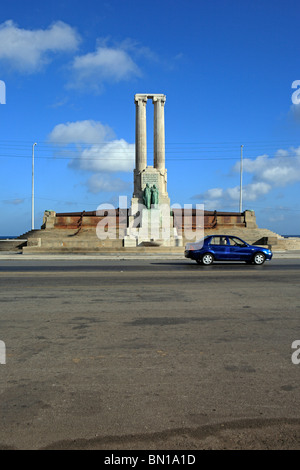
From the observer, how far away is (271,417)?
3195 mm

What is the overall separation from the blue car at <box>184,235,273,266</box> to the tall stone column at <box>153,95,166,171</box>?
23.0m

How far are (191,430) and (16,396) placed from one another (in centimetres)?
160

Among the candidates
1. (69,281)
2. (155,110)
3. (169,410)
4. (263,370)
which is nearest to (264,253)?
(69,281)

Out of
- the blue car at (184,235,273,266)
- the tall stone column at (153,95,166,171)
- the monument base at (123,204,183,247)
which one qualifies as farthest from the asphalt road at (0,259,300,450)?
the tall stone column at (153,95,166,171)

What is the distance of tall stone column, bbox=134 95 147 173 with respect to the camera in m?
41.1

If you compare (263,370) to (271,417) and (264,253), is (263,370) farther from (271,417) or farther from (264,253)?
(264,253)

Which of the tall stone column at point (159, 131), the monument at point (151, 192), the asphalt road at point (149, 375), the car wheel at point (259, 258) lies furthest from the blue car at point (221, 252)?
the tall stone column at point (159, 131)

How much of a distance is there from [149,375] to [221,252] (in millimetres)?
15414

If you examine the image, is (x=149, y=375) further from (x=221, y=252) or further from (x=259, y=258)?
(x=259, y=258)

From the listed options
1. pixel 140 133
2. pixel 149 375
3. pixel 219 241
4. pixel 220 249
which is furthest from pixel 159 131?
pixel 149 375

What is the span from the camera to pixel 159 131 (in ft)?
136

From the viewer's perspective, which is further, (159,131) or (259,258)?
(159,131)

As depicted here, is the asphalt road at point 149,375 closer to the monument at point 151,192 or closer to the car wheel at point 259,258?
the car wheel at point 259,258

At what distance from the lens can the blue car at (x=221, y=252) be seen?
1905 centimetres
